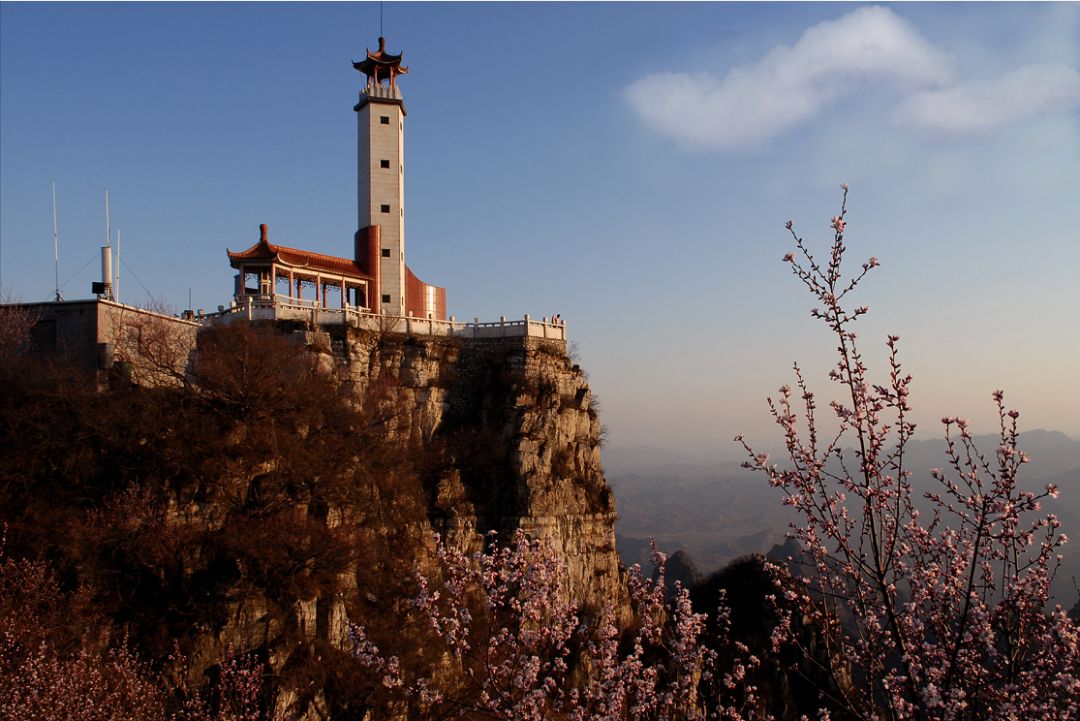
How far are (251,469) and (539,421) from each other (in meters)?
14.4

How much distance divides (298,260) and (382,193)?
6.80 meters

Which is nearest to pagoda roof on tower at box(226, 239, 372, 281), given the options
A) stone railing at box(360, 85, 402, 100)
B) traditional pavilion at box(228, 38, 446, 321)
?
traditional pavilion at box(228, 38, 446, 321)

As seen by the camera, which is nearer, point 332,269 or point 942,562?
point 942,562

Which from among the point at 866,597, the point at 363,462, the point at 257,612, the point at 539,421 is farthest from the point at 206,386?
the point at 866,597

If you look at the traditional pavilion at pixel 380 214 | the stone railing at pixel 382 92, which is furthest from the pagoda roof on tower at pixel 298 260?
the stone railing at pixel 382 92

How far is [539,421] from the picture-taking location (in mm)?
35062

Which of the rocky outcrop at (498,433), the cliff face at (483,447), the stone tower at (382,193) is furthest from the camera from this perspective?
the stone tower at (382,193)

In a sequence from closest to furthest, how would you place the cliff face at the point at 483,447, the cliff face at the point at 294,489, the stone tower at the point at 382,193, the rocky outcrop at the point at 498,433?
the cliff face at the point at 294,489
the cliff face at the point at 483,447
the rocky outcrop at the point at 498,433
the stone tower at the point at 382,193

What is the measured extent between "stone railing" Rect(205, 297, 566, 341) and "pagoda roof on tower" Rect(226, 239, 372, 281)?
324 cm

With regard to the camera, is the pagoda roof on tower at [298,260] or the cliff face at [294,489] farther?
the pagoda roof on tower at [298,260]

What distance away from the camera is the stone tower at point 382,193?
3956cm

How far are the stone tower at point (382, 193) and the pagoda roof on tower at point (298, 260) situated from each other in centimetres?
110

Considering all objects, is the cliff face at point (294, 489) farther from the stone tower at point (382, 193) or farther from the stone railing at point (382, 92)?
the stone railing at point (382, 92)

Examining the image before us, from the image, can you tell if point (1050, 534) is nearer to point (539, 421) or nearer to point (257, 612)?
point (257, 612)
